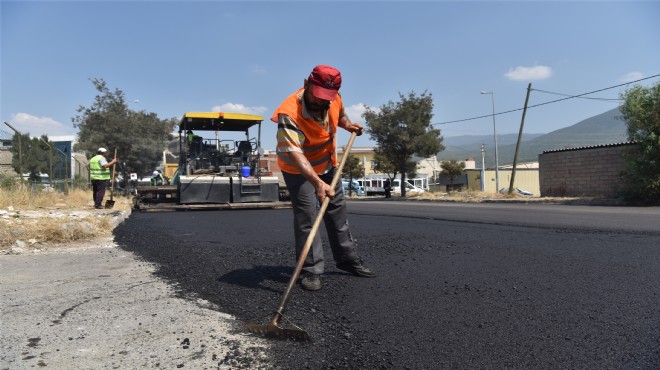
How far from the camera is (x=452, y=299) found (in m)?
2.85

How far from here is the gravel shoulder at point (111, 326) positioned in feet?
6.39

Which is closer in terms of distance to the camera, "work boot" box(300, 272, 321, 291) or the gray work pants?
"work boot" box(300, 272, 321, 291)

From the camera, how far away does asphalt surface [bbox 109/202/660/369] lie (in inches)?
81.0

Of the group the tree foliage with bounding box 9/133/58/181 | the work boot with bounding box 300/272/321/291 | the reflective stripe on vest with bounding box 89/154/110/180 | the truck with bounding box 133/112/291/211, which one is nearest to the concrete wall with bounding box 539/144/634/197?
the truck with bounding box 133/112/291/211

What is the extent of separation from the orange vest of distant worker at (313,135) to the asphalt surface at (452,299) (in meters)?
0.84

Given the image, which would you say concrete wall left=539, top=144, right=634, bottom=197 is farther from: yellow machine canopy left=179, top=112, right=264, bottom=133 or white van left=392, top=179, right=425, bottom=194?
white van left=392, top=179, right=425, bottom=194

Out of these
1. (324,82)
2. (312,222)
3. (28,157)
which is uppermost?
(28,157)

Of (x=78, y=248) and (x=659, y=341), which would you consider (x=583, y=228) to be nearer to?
(x=659, y=341)

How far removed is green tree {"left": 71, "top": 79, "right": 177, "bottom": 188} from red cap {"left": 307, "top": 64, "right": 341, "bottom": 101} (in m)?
27.4

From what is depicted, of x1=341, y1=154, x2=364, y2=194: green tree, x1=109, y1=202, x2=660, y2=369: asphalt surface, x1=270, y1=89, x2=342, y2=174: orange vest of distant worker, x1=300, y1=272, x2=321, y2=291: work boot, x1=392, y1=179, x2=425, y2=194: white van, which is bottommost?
x1=109, y1=202, x2=660, y2=369: asphalt surface

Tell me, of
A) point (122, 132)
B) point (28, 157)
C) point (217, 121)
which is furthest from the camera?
point (122, 132)

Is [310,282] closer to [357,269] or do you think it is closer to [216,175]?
[357,269]

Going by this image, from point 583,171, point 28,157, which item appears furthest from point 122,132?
point 583,171

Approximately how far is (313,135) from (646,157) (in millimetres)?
15692
